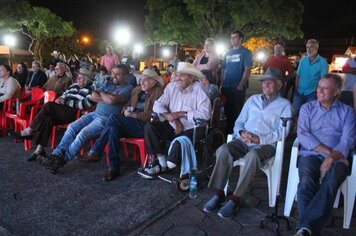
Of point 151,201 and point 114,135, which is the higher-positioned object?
point 114,135

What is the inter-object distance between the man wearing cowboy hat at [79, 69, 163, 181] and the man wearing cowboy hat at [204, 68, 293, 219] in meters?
1.33

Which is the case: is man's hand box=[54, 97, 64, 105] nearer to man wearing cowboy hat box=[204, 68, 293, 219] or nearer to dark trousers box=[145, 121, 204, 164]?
dark trousers box=[145, 121, 204, 164]

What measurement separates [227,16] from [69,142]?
16579 millimetres

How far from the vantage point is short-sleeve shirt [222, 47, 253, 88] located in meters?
5.57

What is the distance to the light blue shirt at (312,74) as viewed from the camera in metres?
5.33

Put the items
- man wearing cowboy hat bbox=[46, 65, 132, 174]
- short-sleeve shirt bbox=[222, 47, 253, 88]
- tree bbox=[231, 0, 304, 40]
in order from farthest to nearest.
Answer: tree bbox=[231, 0, 304, 40] < short-sleeve shirt bbox=[222, 47, 253, 88] < man wearing cowboy hat bbox=[46, 65, 132, 174]

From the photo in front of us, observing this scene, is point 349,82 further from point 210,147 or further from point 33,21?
point 33,21

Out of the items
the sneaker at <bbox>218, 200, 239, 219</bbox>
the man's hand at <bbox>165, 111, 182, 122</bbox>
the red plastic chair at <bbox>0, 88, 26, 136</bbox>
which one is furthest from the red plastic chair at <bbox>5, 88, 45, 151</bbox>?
the sneaker at <bbox>218, 200, 239, 219</bbox>

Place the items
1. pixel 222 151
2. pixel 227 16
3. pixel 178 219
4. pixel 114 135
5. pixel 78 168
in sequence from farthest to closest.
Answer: pixel 227 16
pixel 78 168
pixel 114 135
pixel 222 151
pixel 178 219

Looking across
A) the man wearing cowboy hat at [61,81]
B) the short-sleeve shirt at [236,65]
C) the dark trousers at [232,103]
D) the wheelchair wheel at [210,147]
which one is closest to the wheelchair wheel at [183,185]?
the wheelchair wheel at [210,147]

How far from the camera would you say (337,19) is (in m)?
45.9

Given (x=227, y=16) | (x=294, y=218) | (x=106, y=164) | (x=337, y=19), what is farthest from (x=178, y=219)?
(x=337, y=19)

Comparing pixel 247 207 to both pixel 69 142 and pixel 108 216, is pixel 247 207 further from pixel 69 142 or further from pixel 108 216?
pixel 69 142

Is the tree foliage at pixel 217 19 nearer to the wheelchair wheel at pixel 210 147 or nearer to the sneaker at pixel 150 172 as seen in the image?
the wheelchair wheel at pixel 210 147
